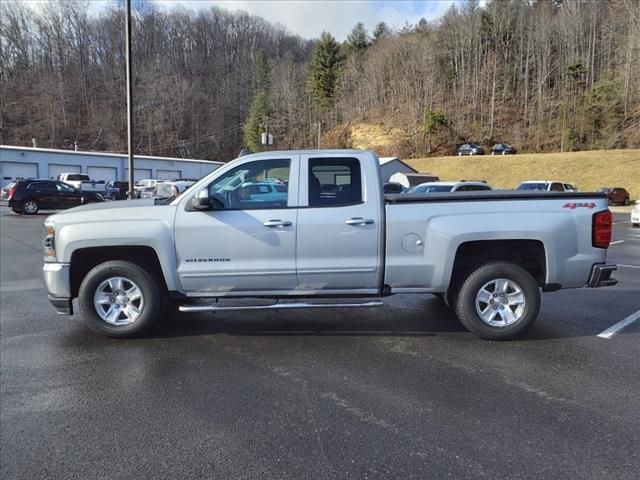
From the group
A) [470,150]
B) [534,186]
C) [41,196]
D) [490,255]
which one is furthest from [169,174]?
[490,255]

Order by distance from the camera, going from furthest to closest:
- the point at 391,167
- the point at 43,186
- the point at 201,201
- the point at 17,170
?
the point at 391,167, the point at 17,170, the point at 43,186, the point at 201,201

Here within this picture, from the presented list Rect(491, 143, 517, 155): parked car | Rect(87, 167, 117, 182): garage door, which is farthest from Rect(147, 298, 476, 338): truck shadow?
Rect(491, 143, 517, 155): parked car

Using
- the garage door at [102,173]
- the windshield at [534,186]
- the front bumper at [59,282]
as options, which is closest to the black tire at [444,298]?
the front bumper at [59,282]

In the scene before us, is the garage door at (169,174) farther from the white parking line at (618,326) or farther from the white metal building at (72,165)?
the white parking line at (618,326)

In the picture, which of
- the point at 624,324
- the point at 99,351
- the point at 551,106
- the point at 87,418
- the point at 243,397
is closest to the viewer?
the point at 87,418

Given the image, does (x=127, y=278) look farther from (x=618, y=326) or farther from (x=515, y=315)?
(x=618, y=326)

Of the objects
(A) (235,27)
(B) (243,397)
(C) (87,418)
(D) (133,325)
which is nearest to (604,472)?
(B) (243,397)

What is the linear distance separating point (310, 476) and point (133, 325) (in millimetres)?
2976

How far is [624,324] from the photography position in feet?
18.4

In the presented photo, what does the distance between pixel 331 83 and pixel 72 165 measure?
5043cm

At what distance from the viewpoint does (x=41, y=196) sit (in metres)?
22.2

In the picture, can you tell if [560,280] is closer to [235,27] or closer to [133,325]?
[133,325]

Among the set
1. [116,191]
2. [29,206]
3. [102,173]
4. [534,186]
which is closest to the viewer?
[29,206]

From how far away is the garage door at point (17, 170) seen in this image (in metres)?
40.3
